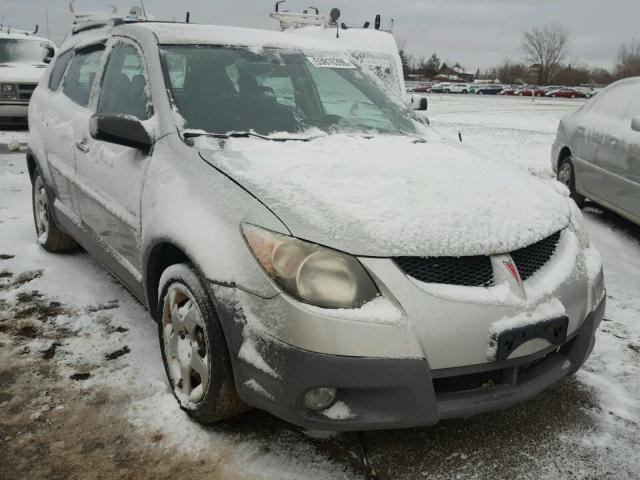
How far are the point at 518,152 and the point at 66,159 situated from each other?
910cm

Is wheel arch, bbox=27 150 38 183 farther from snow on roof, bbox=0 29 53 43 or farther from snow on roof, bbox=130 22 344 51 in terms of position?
snow on roof, bbox=0 29 53 43

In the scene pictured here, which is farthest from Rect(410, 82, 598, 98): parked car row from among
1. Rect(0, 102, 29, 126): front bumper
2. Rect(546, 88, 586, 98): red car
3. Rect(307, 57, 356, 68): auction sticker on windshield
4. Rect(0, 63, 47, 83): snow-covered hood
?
Rect(307, 57, 356, 68): auction sticker on windshield

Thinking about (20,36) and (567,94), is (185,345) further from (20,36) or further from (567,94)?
(567,94)

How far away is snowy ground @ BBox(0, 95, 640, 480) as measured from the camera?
229 cm

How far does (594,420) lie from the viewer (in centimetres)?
263

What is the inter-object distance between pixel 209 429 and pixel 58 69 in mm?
3112

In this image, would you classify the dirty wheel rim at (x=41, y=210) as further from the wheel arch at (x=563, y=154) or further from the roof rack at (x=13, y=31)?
the roof rack at (x=13, y=31)

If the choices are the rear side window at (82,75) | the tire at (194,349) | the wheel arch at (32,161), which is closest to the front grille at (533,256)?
the tire at (194,349)

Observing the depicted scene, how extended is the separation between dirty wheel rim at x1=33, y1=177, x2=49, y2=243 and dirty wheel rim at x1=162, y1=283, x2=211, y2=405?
7.51 feet

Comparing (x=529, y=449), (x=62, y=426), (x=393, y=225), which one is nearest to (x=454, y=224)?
(x=393, y=225)

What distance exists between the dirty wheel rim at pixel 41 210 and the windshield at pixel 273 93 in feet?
6.32

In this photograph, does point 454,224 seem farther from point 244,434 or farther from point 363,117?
point 363,117

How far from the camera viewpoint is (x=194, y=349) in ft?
7.95

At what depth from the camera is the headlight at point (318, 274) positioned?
6.64 feet
